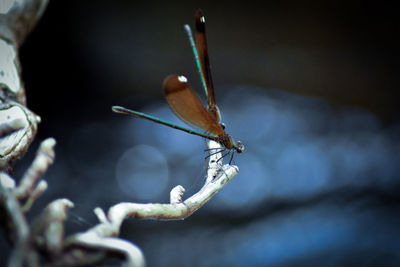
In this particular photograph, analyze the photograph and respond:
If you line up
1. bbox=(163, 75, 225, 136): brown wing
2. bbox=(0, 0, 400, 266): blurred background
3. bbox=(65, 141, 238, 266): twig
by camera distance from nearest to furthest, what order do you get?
bbox=(65, 141, 238, 266): twig → bbox=(163, 75, 225, 136): brown wing → bbox=(0, 0, 400, 266): blurred background

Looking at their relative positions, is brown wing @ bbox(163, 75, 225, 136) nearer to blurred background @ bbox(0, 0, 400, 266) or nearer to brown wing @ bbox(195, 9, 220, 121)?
brown wing @ bbox(195, 9, 220, 121)

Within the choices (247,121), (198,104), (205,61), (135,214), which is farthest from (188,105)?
(247,121)

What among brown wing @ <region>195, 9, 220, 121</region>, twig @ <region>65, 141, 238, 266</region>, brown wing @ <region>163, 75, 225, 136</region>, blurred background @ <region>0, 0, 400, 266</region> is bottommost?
twig @ <region>65, 141, 238, 266</region>

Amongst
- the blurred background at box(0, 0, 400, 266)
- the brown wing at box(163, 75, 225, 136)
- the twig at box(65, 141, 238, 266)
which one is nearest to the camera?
the twig at box(65, 141, 238, 266)

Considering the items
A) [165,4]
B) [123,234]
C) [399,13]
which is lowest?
[123,234]

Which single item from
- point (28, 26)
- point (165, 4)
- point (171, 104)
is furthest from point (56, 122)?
point (171, 104)

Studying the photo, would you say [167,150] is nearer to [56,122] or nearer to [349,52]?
[56,122]

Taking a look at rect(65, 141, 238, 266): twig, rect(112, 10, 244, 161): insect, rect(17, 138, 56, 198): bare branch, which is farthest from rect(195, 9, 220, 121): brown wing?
rect(17, 138, 56, 198): bare branch
